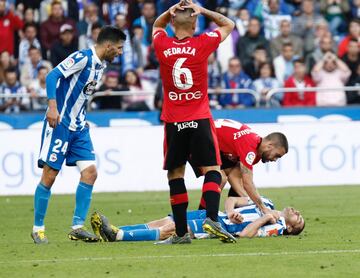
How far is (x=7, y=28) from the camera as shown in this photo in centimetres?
2448

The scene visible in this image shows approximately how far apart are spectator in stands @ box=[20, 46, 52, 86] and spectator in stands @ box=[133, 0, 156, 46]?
2.24 metres

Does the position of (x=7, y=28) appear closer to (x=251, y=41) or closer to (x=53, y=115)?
(x=251, y=41)

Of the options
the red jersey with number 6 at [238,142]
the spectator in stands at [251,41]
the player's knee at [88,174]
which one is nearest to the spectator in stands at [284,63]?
the spectator in stands at [251,41]

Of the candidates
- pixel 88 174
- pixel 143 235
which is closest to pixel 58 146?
pixel 88 174

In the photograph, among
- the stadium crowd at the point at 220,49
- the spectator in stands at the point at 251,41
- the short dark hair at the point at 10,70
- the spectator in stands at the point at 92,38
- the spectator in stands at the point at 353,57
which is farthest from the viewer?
the spectator in stands at the point at 251,41

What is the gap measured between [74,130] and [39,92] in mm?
10369

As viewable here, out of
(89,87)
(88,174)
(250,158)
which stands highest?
(89,87)

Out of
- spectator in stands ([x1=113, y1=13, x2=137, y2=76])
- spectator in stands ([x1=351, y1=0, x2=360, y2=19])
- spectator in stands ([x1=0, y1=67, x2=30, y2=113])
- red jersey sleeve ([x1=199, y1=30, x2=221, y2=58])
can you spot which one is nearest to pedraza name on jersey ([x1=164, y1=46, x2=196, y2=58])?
red jersey sleeve ([x1=199, y1=30, x2=221, y2=58])

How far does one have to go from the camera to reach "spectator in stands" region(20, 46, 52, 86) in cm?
2362

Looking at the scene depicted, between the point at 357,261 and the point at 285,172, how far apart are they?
11047 mm

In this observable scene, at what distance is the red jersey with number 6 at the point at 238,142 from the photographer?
12633mm

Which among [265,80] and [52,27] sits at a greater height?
[52,27]

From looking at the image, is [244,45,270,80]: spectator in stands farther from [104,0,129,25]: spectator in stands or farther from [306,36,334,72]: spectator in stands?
[104,0,129,25]: spectator in stands

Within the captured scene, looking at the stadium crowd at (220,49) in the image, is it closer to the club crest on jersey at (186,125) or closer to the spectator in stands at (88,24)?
the spectator in stands at (88,24)
